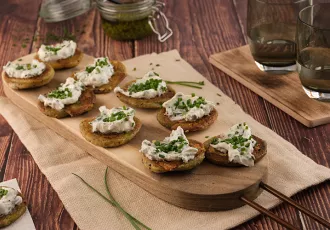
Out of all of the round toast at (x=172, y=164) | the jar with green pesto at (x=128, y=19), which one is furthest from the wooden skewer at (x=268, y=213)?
the jar with green pesto at (x=128, y=19)

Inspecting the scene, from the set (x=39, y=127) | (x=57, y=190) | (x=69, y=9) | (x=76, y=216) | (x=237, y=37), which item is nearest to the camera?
(x=76, y=216)

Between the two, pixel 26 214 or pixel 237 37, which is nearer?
pixel 26 214

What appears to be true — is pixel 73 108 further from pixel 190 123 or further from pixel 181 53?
pixel 181 53

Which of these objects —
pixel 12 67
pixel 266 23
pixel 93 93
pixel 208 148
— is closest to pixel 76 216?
pixel 208 148

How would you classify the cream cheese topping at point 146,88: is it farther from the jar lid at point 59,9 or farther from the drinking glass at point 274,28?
the jar lid at point 59,9

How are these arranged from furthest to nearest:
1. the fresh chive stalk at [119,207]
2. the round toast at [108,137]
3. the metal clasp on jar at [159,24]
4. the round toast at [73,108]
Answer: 1. the metal clasp on jar at [159,24]
2. the round toast at [73,108]
3. the round toast at [108,137]
4. the fresh chive stalk at [119,207]

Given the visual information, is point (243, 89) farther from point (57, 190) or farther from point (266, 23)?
point (57, 190)

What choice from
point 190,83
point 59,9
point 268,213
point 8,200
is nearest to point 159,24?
point 59,9
